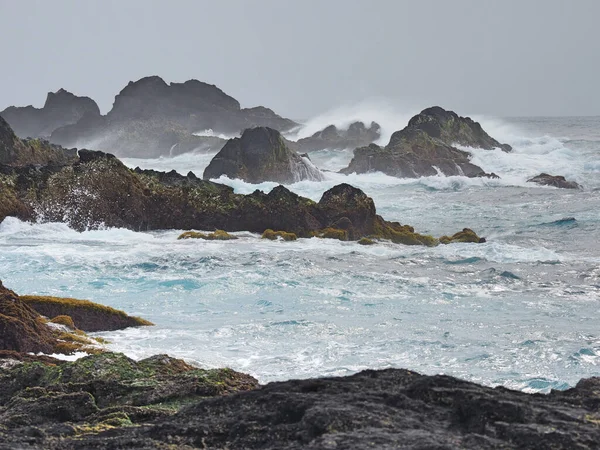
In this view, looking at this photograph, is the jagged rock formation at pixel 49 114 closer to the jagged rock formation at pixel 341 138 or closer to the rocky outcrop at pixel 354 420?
the jagged rock formation at pixel 341 138

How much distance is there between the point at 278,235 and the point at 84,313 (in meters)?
13.7

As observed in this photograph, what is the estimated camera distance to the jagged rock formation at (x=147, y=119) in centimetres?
9906

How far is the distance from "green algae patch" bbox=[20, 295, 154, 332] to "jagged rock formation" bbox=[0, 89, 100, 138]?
10825cm

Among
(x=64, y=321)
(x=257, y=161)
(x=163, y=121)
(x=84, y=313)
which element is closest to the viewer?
(x=64, y=321)

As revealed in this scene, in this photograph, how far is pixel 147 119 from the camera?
107 metres

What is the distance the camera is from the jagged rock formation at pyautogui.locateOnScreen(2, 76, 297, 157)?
99.1 m

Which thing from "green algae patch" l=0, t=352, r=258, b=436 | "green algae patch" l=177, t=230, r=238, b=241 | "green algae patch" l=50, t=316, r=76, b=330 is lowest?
"green algae patch" l=50, t=316, r=76, b=330

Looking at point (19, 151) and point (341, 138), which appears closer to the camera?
point (19, 151)

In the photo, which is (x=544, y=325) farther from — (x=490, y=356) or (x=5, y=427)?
(x=5, y=427)

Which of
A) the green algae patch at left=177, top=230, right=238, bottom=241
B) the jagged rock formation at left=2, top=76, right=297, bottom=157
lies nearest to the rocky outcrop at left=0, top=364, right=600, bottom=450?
the green algae patch at left=177, top=230, right=238, bottom=241

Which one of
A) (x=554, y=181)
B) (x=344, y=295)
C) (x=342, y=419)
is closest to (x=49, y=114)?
(x=554, y=181)

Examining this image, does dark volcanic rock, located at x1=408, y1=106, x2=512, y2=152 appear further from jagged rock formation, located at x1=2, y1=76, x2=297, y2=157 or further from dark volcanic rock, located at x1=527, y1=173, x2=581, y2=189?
jagged rock formation, located at x1=2, y1=76, x2=297, y2=157

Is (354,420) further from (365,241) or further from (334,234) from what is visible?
(334,234)

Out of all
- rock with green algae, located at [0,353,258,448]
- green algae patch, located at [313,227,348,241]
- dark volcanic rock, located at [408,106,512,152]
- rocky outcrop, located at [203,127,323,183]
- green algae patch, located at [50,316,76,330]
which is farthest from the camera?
dark volcanic rock, located at [408,106,512,152]
